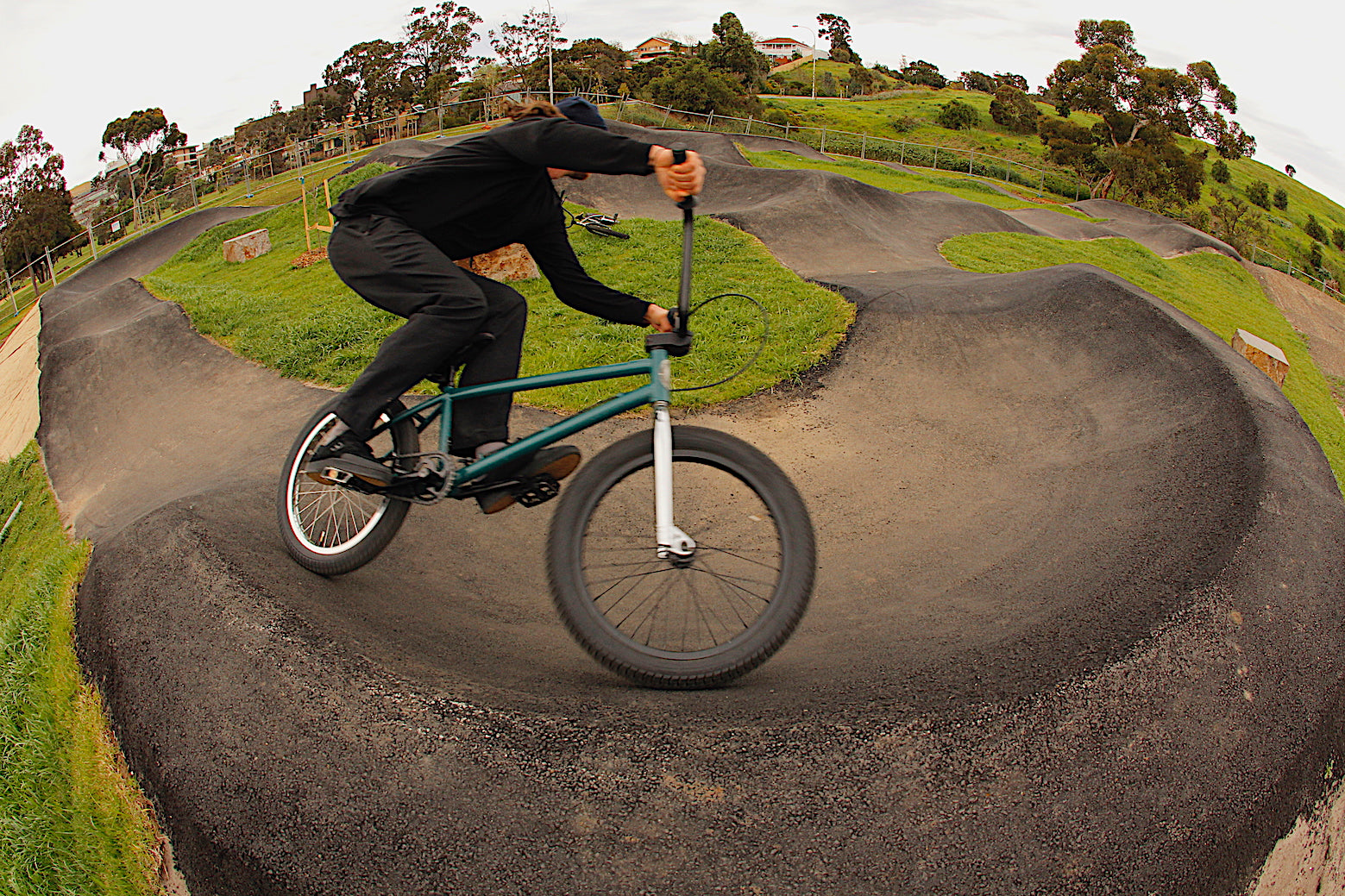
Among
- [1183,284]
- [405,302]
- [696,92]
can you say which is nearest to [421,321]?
[405,302]

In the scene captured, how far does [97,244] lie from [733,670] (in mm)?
52193

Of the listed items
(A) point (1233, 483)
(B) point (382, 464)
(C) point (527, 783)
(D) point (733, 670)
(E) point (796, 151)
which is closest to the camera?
Answer: (C) point (527, 783)

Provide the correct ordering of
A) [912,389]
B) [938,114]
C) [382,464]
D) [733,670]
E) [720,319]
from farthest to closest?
[938,114], [720,319], [912,389], [382,464], [733,670]

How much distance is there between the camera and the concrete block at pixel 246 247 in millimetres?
21266

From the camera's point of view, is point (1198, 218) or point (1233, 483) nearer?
point (1233, 483)

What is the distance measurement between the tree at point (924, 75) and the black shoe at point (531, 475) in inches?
5349

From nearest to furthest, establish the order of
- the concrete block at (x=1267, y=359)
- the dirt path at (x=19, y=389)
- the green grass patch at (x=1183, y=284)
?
the concrete block at (x=1267, y=359)
the dirt path at (x=19, y=389)
the green grass patch at (x=1183, y=284)

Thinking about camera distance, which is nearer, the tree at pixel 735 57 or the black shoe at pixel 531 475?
the black shoe at pixel 531 475

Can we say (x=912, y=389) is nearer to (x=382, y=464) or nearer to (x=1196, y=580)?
(x=1196, y=580)

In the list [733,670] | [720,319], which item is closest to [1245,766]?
[733,670]

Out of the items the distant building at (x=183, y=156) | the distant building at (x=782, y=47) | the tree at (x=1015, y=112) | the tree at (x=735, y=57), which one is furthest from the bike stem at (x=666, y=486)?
the distant building at (x=782, y=47)

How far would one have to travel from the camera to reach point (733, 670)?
3021 millimetres

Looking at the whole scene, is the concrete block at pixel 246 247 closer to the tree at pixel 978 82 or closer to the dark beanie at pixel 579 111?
the dark beanie at pixel 579 111

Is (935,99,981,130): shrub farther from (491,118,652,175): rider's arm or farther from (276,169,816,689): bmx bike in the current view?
(491,118,652,175): rider's arm
